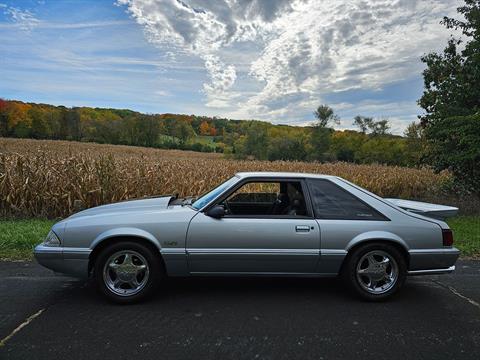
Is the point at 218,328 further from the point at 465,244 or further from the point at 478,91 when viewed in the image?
the point at 478,91

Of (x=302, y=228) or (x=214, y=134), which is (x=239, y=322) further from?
(x=214, y=134)

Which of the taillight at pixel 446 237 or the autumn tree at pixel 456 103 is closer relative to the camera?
the taillight at pixel 446 237

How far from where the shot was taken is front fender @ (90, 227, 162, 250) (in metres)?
3.67

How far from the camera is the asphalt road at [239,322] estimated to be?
2844 millimetres

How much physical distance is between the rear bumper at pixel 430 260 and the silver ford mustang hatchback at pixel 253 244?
0.04 ft

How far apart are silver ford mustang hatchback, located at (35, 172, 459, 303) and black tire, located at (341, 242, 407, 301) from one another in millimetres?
11

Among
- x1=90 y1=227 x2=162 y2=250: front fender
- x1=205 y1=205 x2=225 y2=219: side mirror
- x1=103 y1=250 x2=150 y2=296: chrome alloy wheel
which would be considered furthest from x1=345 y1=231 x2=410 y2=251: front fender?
x1=103 y1=250 x2=150 y2=296: chrome alloy wheel

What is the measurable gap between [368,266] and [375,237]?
381mm

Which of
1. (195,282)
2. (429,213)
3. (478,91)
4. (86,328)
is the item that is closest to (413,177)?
(478,91)

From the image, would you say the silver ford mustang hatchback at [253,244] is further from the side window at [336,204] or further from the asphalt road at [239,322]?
the asphalt road at [239,322]

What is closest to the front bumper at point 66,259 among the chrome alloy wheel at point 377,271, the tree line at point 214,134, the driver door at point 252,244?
the driver door at point 252,244

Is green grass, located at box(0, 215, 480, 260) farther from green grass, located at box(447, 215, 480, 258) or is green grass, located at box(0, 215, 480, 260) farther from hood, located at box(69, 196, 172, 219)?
hood, located at box(69, 196, 172, 219)

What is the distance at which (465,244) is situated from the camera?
6660 mm

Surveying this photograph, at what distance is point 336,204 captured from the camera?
399cm
